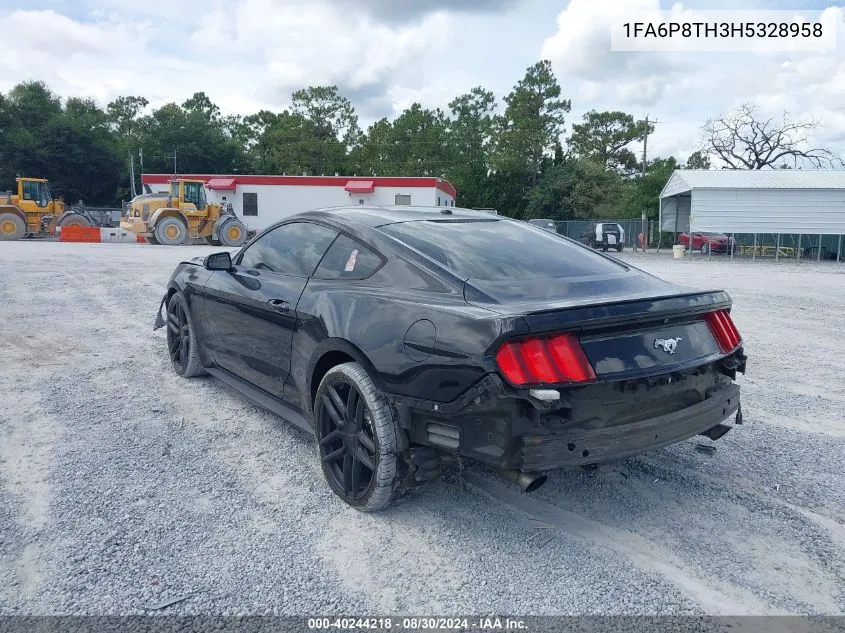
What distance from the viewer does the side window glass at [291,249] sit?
387 cm

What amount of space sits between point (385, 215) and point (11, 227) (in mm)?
27545

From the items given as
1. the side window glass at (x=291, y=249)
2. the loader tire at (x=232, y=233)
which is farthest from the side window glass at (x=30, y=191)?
the side window glass at (x=291, y=249)

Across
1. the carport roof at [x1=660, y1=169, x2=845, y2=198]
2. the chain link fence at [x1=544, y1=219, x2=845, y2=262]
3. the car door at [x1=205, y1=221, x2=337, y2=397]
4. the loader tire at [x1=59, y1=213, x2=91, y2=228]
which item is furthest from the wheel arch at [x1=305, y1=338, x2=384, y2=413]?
the loader tire at [x1=59, y1=213, x2=91, y2=228]

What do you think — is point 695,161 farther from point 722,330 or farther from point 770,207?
point 722,330

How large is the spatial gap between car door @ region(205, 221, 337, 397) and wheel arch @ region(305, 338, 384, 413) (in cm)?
28

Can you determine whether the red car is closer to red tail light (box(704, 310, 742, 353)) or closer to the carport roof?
the carport roof

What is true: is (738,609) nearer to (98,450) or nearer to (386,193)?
(98,450)

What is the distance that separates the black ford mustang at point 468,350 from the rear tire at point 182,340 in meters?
1.15

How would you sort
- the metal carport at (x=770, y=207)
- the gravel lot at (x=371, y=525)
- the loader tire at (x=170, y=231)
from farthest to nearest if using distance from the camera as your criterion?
the metal carport at (x=770, y=207) → the loader tire at (x=170, y=231) → the gravel lot at (x=371, y=525)

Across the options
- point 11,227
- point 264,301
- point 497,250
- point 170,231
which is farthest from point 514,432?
point 11,227

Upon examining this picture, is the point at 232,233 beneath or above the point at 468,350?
above

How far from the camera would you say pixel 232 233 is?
25.9 metres

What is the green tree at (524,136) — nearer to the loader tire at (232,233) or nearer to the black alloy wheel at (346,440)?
the loader tire at (232,233)

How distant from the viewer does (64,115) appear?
5394cm
